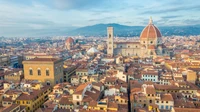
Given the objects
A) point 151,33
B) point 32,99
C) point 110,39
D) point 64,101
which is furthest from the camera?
point 110,39

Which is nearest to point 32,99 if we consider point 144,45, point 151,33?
point 144,45

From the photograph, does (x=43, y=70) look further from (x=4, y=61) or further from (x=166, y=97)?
(x=4, y=61)

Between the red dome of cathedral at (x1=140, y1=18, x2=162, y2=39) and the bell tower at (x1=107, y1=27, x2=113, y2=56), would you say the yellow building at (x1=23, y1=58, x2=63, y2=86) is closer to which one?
the bell tower at (x1=107, y1=27, x2=113, y2=56)

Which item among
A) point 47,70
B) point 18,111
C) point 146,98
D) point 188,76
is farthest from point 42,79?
point 188,76

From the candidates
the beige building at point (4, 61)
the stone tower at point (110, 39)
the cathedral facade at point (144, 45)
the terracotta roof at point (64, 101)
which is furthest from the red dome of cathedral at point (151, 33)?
the terracotta roof at point (64, 101)

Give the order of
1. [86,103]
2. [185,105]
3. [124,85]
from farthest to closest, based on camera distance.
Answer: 1. [124,85]
2. [86,103]
3. [185,105]

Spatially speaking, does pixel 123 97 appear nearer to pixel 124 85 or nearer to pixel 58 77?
pixel 124 85

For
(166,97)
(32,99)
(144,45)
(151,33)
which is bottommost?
(32,99)

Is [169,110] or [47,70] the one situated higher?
[47,70]
